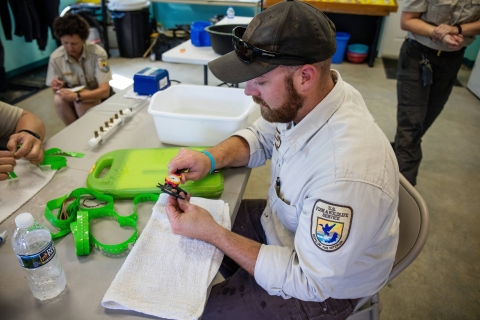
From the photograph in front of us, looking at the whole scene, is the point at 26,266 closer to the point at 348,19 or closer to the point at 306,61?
the point at 306,61

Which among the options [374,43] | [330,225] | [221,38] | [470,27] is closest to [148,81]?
[221,38]

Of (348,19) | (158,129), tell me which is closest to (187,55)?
(158,129)

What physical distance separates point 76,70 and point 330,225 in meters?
2.23

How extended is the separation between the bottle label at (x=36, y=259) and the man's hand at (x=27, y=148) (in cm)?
54

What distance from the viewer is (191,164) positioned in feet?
3.54

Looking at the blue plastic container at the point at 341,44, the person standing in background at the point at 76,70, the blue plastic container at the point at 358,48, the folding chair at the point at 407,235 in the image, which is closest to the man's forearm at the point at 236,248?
the folding chair at the point at 407,235

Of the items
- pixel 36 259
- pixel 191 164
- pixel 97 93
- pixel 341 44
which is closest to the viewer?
pixel 36 259

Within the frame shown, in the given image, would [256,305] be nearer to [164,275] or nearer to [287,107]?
[164,275]

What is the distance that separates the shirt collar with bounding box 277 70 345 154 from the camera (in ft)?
3.06

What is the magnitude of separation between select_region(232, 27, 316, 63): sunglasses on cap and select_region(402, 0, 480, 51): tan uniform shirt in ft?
4.79

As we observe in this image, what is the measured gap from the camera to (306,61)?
2.84ft

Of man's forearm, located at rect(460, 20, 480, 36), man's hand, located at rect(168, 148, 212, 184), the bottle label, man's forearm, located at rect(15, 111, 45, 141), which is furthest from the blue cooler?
man's forearm, located at rect(460, 20, 480, 36)

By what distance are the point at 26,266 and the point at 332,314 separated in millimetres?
761

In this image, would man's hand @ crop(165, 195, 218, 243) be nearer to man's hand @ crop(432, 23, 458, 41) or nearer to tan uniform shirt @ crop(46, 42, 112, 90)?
man's hand @ crop(432, 23, 458, 41)
